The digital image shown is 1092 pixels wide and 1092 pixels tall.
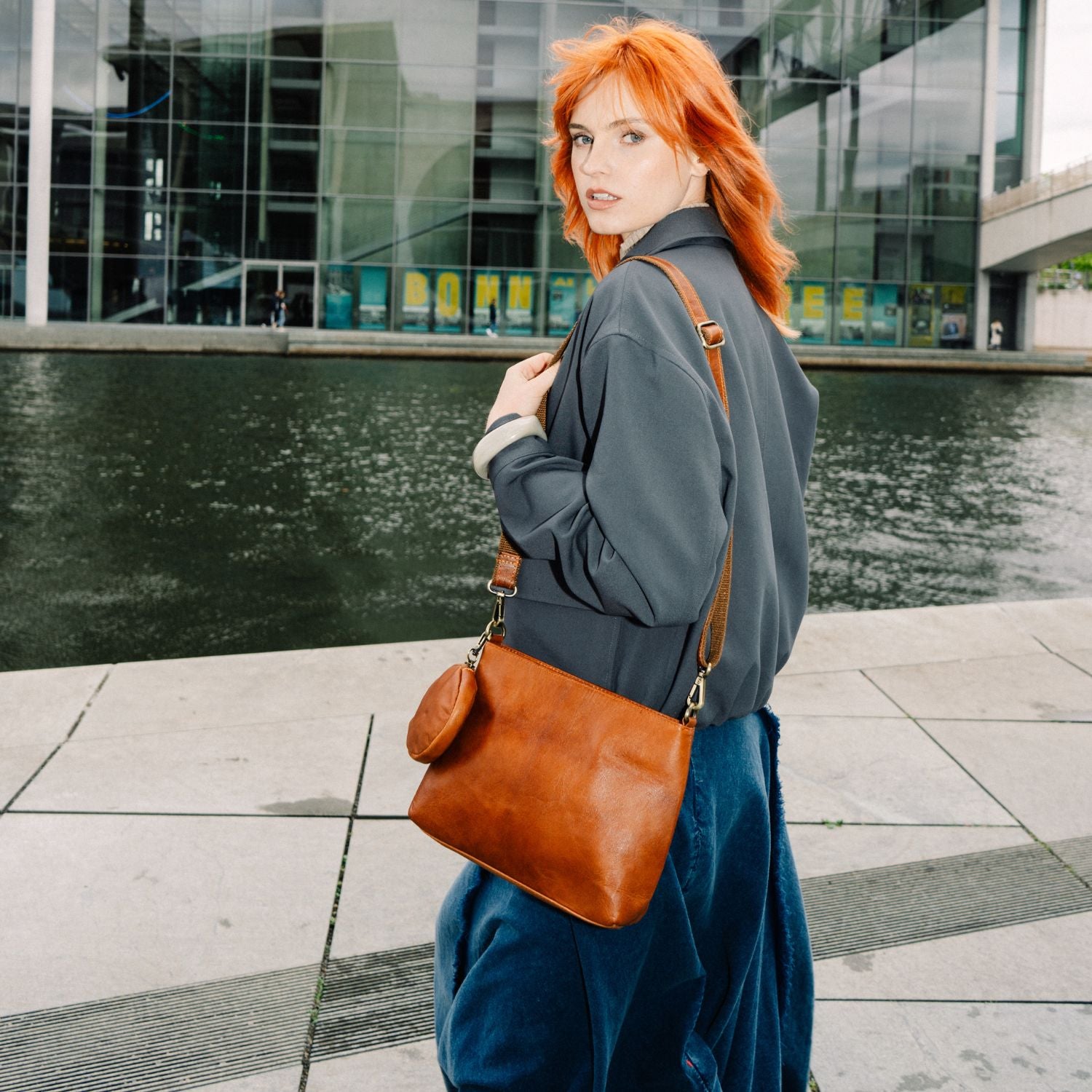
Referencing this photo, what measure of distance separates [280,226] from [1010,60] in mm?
20696

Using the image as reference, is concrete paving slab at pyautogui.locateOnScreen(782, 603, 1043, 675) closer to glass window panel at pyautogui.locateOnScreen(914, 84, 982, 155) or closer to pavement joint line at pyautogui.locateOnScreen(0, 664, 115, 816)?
pavement joint line at pyautogui.locateOnScreen(0, 664, 115, 816)

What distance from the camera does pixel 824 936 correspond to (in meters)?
2.96

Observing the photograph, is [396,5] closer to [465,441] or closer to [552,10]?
[552,10]

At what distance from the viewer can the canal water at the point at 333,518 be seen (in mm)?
7172

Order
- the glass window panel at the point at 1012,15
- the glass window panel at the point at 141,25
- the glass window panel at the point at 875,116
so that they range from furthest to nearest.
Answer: the glass window panel at the point at 1012,15
the glass window panel at the point at 875,116
the glass window panel at the point at 141,25

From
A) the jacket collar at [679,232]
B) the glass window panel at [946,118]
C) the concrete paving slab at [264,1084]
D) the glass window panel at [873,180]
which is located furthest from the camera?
the glass window panel at [946,118]

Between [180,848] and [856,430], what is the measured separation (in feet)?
46.4

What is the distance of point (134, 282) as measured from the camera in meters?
33.7

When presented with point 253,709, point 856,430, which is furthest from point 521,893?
point 856,430

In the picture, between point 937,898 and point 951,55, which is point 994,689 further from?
point 951,55

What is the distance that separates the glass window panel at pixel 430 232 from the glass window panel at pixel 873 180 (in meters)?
10.4

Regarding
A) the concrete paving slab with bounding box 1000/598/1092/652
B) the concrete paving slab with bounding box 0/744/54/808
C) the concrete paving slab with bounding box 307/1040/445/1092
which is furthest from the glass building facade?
the concrete paving slab with bounding box 307/1040/445/1092

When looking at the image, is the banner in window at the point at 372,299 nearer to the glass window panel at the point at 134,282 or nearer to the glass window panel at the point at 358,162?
Answer: the glass window panel at the point at 358,162

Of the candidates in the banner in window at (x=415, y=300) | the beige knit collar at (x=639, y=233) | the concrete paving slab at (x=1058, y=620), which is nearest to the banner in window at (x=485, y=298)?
the banner in window at (x=415, y=300)
